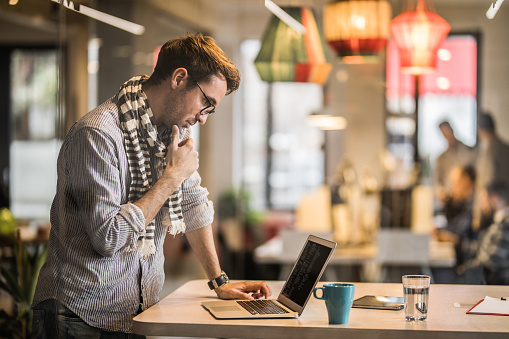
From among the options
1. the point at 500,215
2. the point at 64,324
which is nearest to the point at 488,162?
the point at 500,215

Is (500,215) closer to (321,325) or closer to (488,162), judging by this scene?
(488,162)

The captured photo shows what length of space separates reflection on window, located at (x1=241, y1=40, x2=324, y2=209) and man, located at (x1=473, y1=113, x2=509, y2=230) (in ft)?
5.08

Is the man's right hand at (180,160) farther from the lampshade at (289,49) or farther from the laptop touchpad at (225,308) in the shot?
the lampshade at (289,49)

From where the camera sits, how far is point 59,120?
2.15m

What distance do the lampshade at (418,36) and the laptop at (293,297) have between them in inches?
82.4

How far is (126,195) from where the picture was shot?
5.48 feet

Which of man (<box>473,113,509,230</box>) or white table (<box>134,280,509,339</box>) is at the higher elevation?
man (<box>473,113,509,230</box>)

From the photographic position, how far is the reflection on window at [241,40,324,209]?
600 centimetres

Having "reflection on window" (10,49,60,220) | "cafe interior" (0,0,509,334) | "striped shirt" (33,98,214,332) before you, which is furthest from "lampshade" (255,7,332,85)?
"reflection on window" (10,49,60,220)

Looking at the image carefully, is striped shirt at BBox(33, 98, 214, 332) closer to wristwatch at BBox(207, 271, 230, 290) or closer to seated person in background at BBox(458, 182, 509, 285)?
wristwatch at BBox(207, 271, 230, 290)

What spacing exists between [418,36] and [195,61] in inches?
90.2

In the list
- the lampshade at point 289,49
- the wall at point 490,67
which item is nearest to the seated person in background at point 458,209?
the wall at point 490,67

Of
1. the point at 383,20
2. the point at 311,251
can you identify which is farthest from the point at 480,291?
the point at 383,20

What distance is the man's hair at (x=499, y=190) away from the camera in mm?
4543
